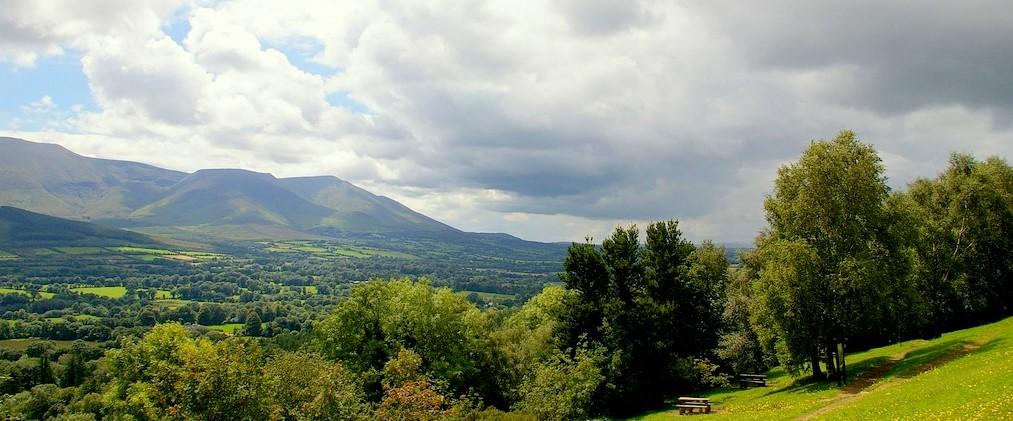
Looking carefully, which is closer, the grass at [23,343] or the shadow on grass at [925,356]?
the shadow on grass at [925,356]

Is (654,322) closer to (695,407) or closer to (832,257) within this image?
(695,407)

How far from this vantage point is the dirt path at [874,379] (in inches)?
1325

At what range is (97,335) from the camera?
168 meters

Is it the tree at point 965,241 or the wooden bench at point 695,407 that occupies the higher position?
the tree at point 965,241

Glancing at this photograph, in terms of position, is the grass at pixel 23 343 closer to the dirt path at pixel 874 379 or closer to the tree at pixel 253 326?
the tree at pixel 253 326

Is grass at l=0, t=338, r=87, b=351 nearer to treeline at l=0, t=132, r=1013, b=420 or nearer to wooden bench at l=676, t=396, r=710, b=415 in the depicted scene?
treeline at l=0, t=132, r=1013, b=420

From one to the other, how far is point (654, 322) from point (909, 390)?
28409mm

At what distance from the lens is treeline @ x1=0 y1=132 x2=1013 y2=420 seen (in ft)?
128

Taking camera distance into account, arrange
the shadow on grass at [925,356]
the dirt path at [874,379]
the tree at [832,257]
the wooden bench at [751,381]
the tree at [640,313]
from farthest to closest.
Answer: the tree at [640,313]
the wooden bench at [751,381]
the tree at [832,257]
the shadow on grass at [925,356]
the dirt path at [874,379]

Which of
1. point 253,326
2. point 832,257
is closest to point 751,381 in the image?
point 832,257

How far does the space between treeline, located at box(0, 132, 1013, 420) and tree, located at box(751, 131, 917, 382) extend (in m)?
0.13

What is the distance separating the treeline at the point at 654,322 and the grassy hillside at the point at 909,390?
2.64 meters

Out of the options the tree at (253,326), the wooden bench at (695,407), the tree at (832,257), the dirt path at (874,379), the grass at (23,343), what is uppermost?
the tree at (832,257)

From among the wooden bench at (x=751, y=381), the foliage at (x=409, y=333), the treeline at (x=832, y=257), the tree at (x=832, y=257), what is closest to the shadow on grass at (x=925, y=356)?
the treeline at (x=832, y=257)
